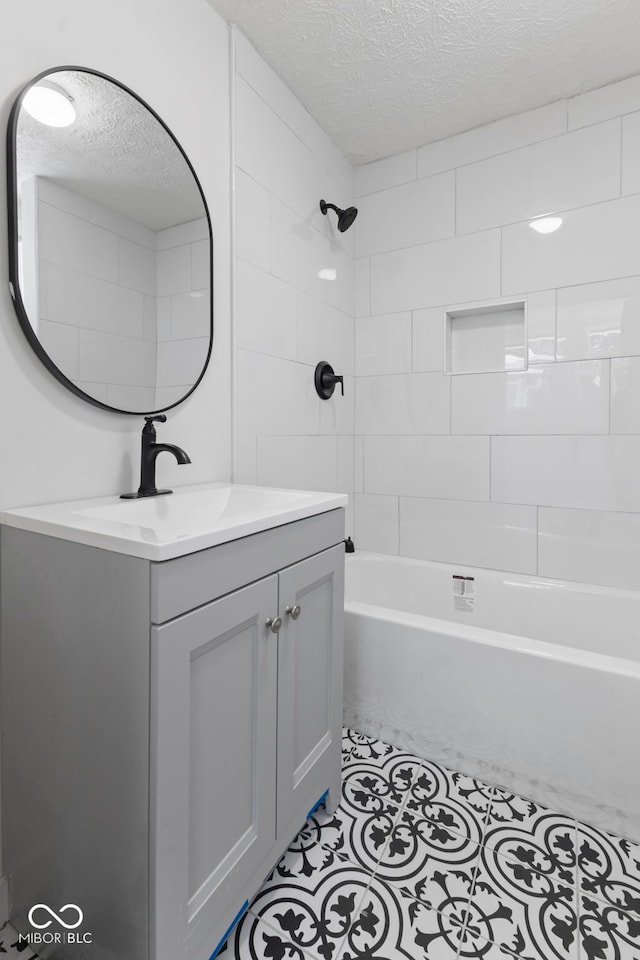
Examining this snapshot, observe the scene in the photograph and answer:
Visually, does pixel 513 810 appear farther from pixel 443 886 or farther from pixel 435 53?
pixel 435 53

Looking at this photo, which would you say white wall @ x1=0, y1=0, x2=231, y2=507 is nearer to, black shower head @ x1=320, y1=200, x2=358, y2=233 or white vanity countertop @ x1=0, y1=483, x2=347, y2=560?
white vanity countertop @ x1=0, y1=483, x2=347, y2=560

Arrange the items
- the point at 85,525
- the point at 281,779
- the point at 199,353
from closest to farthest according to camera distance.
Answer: the point at 85,525 → the point at 281,779 → the point at 199,353

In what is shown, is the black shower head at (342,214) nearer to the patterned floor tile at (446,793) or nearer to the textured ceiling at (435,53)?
the textured ceiling at (435,53)

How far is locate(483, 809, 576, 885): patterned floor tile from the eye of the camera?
1.21 m

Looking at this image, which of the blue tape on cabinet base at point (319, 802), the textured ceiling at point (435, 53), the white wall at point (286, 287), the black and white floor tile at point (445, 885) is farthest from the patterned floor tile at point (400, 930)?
the textured ceiling at point (435, 53)

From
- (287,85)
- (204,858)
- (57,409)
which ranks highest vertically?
(287,85)

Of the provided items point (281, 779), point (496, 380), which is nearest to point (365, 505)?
point (496, 380)

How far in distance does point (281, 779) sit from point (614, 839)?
3.16 ft

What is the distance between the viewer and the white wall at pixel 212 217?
3.38ft

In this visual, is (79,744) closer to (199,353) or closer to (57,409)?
(57,409)

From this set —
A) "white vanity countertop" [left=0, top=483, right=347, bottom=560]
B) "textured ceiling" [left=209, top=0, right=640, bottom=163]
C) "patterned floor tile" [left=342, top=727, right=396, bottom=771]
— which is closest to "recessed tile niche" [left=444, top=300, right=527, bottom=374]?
"textured ceiling" [left=209, top=0, right=640, bottom=163]

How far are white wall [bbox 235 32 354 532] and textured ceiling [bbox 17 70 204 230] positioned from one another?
29 cm

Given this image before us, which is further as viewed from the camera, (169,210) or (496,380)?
(496,380)

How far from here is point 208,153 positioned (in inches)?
60.8
